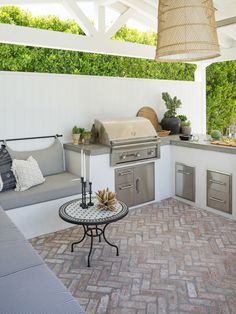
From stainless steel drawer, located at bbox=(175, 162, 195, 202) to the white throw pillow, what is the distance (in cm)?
225

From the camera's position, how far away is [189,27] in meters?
2.29

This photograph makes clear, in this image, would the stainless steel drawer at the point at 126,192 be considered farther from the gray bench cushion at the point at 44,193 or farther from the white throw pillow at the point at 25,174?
the white throw pillow at the point at 25,174

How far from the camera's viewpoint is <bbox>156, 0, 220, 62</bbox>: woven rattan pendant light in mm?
2289

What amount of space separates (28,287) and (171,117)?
4698 millimetres

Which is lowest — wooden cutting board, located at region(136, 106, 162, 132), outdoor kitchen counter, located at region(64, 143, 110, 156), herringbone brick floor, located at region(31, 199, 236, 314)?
herringbone brick floor, located at region(31, 199, 236, 314)

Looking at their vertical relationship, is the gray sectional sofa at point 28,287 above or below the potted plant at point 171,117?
below

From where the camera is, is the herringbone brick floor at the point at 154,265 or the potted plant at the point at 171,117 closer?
the herringbone brick floor at the point at 154,265

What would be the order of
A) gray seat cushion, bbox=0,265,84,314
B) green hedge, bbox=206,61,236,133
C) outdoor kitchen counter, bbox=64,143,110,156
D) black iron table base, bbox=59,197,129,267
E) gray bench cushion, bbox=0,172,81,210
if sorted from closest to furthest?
1. gray seat cushion, bbox=0,265,84,314
2. black iron table base, bbox=59,197,129,267
3. gray bench cushion, bbox=0,172,81,210
4. outdoor kitchen counter, bbox=64,143,110,156
5. green hedge, bbox=206,61,236,133

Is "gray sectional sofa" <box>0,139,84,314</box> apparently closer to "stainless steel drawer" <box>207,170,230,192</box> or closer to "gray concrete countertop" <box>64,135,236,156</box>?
"gray concrete countertop" <box>64,135,236,156</box>

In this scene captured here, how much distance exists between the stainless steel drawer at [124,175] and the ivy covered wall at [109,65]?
3758 mm

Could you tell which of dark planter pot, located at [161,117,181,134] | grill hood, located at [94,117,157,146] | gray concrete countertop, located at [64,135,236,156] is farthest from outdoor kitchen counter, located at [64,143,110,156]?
dark planter pot, located at [161,117,181,134]

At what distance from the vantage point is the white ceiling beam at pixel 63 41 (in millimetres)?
4184

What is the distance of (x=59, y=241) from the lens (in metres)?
3.59

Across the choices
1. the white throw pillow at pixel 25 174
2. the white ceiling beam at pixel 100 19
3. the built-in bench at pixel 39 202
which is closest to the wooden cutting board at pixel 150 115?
the white ceiling beam at pixel 100 19
